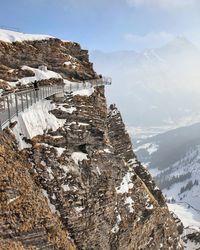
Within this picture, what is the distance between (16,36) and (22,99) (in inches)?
928

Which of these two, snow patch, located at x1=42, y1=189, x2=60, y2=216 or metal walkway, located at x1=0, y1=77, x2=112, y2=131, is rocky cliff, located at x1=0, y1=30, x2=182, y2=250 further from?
metal walkway, located at x1=0, y1=77, x2=112, y2=131

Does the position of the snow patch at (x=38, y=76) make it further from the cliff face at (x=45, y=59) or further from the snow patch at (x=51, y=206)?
the snow patch at (x=51, y=206)

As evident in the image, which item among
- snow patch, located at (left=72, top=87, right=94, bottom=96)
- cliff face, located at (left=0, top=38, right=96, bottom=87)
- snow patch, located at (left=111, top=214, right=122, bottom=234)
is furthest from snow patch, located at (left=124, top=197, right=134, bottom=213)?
cliff face, located at (left=0, top=38, right=96, bottom=87)

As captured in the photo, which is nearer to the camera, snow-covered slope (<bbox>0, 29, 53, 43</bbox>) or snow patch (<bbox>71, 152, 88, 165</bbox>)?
snow patch (<bbox>71, 152, 88, 165</bbox>)

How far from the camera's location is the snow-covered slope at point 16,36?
57.1 m

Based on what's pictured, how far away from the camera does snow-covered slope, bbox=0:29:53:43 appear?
57.1 metres

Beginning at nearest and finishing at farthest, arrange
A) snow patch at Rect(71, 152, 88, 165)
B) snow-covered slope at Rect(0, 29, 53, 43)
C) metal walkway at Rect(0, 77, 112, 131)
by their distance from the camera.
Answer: metal walkway at Rect(0, 77, 112, 131) → snow patch at Rect(71, 152, 88, 165) → snow-covered slope at Rect(0, 29, 53, 43)

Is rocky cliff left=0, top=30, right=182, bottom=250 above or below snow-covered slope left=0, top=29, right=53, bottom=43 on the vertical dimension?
below

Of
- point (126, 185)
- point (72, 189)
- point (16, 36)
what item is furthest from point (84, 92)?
point (72, 189)

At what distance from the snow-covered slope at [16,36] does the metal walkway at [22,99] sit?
32.5 feet

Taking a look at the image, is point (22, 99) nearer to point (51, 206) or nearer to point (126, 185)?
point (51, 206)

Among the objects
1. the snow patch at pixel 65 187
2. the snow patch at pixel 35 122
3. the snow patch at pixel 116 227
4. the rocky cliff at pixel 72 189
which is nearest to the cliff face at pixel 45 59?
→ the rocky cliff at pixel 72 189

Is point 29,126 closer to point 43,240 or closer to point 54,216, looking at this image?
point 54,216

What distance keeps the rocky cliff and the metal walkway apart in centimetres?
111
